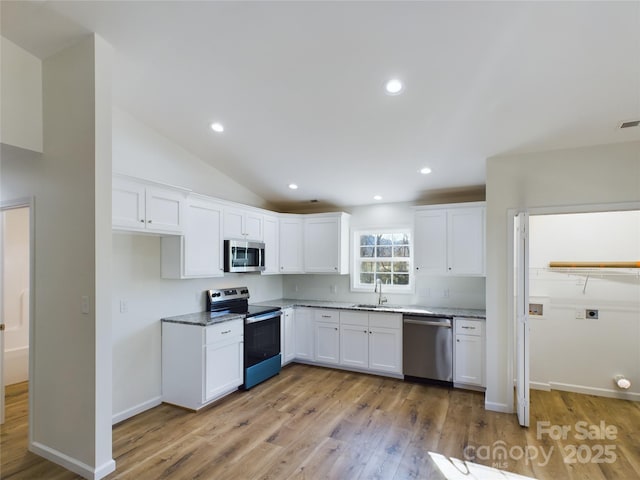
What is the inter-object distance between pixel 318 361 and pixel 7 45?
14.9 ft

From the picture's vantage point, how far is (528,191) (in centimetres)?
333

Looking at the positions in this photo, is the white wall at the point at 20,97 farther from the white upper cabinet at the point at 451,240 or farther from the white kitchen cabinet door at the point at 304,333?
the white upper cabinet at the point at 451,240

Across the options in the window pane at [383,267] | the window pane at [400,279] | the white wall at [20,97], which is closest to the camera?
the white wall at [20,97]

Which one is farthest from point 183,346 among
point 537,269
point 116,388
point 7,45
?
point 537,269

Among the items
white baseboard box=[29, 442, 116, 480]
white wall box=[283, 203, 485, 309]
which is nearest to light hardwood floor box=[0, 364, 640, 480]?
white baseboard box=[29, 442, 116, 480]

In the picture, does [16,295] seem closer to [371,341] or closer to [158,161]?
[158,161]

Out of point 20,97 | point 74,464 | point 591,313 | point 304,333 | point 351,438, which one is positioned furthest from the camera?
point 304,333

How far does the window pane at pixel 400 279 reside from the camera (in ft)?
16.2

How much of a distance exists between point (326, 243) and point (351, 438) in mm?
2749

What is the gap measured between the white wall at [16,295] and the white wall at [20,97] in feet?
8.05

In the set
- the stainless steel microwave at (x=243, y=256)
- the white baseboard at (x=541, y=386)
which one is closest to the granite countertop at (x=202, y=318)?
the stainless steel microwave at (x=243, y=256)

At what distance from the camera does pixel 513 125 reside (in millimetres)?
2953

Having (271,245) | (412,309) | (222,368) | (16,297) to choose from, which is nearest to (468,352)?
(412,309)

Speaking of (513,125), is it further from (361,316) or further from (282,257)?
(282,257)
